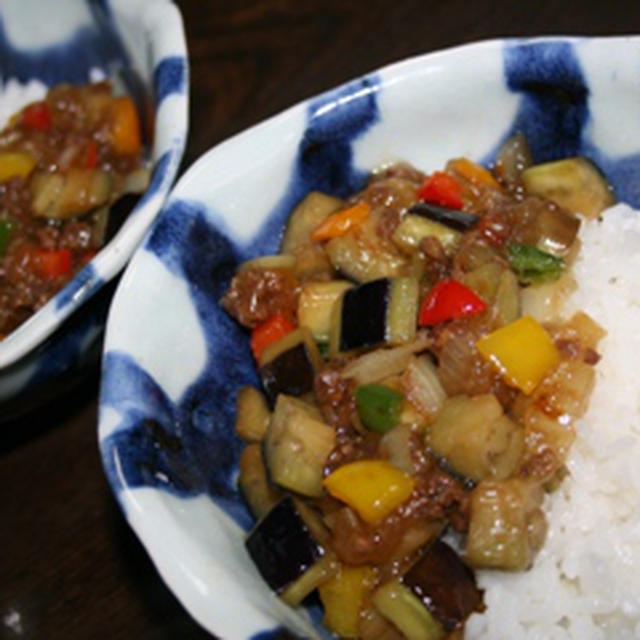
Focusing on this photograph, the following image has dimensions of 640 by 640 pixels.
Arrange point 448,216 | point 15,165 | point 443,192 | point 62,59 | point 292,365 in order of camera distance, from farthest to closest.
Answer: point 62,59, point 15,165, point 443,192, point 448,216, point 292,365

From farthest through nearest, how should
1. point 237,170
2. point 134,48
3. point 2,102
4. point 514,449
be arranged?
point 2,102 → point 134,48 → point 237,170 → point 514,449


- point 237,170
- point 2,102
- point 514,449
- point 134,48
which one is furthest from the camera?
point 2,102

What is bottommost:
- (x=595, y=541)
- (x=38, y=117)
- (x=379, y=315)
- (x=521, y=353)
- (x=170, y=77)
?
(x=595, y=541)

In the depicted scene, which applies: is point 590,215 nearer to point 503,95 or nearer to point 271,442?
point 503,95

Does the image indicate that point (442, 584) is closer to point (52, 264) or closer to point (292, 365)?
point (292, 365)

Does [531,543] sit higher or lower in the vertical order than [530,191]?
lower

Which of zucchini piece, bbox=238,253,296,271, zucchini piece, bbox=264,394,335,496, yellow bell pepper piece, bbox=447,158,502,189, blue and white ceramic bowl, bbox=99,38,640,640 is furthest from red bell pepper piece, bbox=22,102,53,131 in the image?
zucchini piece, bbox=264,394,335,496

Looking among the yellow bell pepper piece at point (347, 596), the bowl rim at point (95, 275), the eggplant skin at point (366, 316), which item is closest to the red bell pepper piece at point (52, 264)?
the bowl rim at point (95, 275)

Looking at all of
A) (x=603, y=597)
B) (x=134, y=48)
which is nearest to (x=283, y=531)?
(x=603, y=597)

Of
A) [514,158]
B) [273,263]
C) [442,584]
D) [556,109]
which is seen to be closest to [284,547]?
[442,584]
